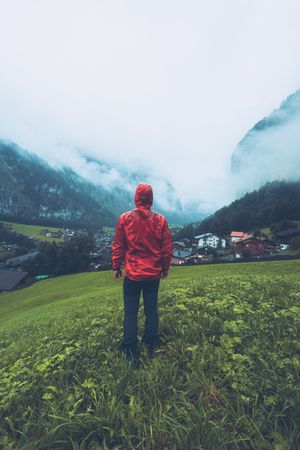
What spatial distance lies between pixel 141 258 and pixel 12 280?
74942 mm

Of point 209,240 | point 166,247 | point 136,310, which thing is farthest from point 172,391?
point 209,240

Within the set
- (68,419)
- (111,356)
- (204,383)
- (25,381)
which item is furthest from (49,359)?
(204,383)

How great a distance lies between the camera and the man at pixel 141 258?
4.58 metres

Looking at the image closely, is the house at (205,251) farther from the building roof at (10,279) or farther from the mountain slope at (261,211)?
the building roof at (10,279)

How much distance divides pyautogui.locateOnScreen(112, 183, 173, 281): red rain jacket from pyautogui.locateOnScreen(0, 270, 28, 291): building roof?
6830 cm

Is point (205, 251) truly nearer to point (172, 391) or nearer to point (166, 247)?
point (166, 247)

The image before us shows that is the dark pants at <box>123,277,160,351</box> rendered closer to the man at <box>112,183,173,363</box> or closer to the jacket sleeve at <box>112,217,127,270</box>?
the man at <box>112,183,173,363</box>

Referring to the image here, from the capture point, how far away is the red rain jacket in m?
4.61

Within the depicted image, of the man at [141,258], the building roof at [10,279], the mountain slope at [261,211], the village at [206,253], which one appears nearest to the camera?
the man at [141,258]

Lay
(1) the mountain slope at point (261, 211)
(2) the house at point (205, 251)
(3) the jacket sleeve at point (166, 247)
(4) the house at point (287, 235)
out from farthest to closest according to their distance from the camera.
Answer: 1. (1) the mountain slope at point (261, 211)
2. (2) the house at point (205, 251)
3. (4) the house at point (287, 235)
4. (3) the jacket sleeve at point (166, 247)

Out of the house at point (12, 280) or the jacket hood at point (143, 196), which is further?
the house at point (12, 280)

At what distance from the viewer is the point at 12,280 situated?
67.7m

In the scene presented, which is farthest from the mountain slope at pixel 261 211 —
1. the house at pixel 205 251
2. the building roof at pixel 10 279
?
the building roof at pixel 10 279

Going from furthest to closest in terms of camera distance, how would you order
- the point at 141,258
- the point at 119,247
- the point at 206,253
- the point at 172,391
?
the point at 206,253 < the point at 119,247 < the point at 141,258 < the point at 172,391
